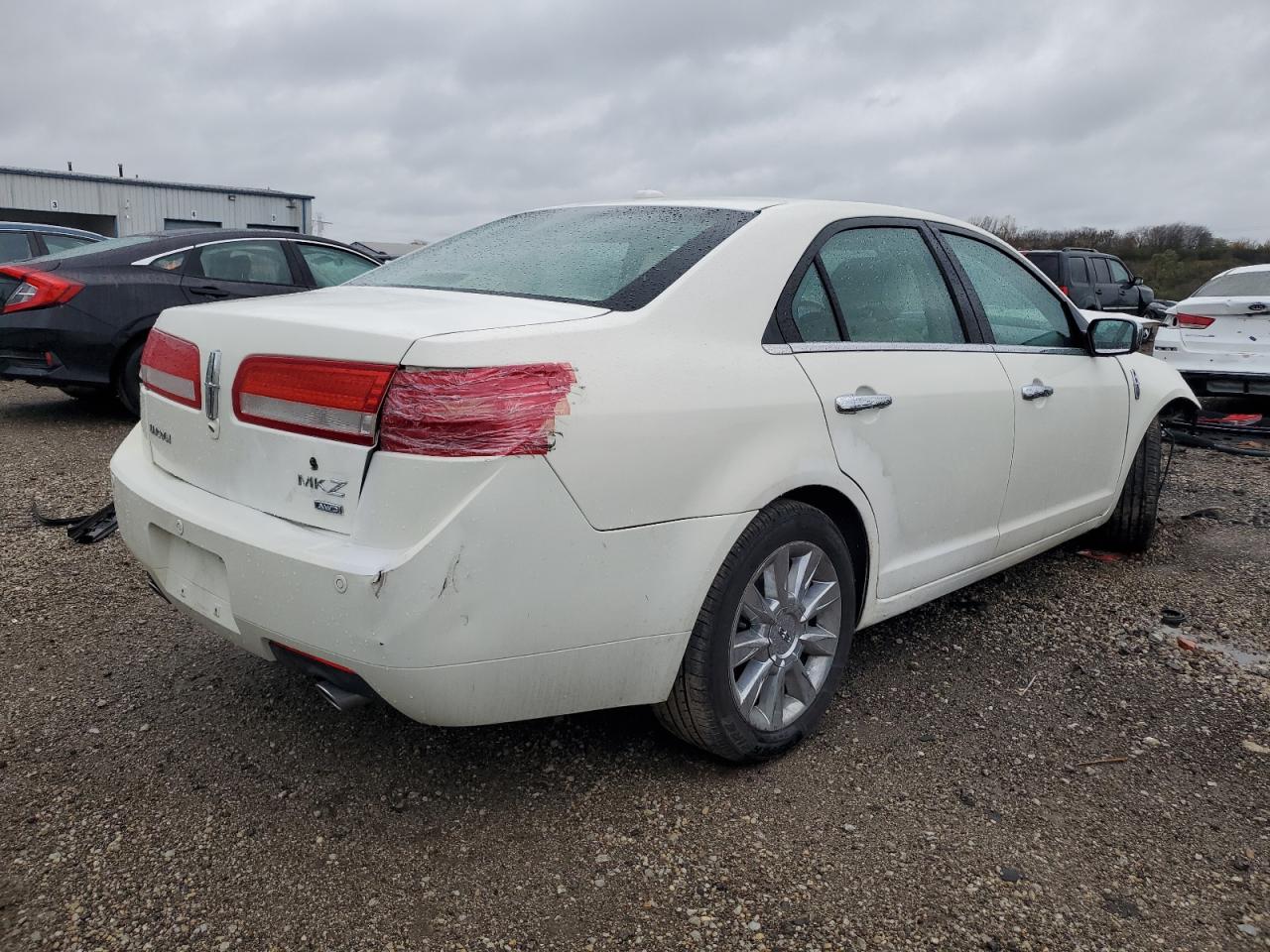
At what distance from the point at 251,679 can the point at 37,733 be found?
0.58 m

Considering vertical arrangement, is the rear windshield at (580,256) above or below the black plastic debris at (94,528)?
above

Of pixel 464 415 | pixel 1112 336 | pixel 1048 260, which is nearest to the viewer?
pixel 464 415

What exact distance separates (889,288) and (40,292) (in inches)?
233

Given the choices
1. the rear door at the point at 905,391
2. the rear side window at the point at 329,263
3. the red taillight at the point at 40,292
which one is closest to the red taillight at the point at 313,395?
the rear door at the point at 905,391

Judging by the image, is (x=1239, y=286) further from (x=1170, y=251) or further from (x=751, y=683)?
(x=1170, y=251)

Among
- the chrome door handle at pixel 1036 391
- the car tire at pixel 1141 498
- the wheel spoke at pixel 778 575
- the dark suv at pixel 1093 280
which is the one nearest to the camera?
the wheel spoke at pixel 778 575

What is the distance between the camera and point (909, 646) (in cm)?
347

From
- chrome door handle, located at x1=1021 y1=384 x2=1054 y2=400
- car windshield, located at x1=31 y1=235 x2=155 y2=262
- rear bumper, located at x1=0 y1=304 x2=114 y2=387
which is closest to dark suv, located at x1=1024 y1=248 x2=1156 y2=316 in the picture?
chrome door handle, located at x1=1021 y1=384 x2=1054 y2=400

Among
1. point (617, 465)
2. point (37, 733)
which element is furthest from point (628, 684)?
point (37, 733)

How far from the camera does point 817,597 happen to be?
262 centimetres

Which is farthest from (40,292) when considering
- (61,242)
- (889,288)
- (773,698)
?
(773,698)

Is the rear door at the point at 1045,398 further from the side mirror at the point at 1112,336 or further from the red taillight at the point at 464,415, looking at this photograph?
the red taillight at the point at 464,415

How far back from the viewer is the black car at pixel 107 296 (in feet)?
21.2

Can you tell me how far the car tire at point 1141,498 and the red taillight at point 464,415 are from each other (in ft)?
10.9
